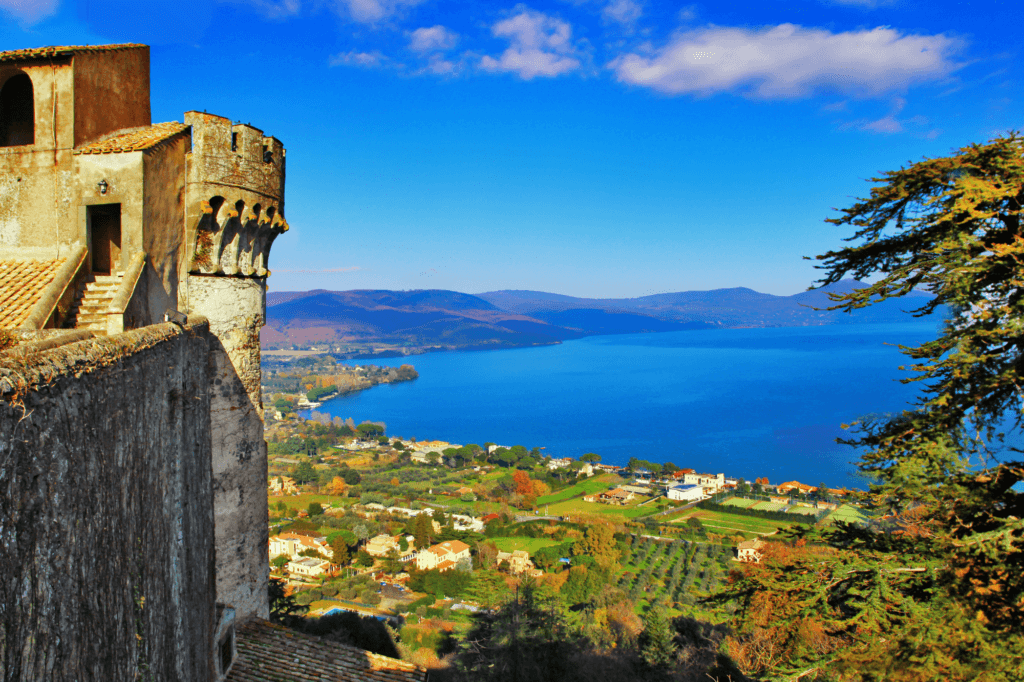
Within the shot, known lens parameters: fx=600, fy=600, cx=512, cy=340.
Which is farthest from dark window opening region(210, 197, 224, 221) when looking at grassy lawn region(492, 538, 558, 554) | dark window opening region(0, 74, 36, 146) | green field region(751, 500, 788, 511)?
green field region(751, 500, 788, 511)

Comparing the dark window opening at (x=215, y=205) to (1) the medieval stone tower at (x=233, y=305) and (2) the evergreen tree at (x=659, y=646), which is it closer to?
(1) the medieval stone tower at (x=233, y=305)

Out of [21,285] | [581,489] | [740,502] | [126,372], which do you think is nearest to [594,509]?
[581,489]

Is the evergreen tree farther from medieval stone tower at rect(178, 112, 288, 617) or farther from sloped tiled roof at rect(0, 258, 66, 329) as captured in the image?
sloped tiled roof at rect(0, 258, 66, 329)

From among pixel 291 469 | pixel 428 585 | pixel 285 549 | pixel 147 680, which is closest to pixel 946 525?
pixel 147 680

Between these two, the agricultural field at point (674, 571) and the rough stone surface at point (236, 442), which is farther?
the agricultural field at point (674, 571)

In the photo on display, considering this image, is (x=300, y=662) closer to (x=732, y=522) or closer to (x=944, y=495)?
(x=944, y=495)

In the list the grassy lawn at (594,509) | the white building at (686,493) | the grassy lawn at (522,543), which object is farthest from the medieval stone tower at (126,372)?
the white building at (686,493)
